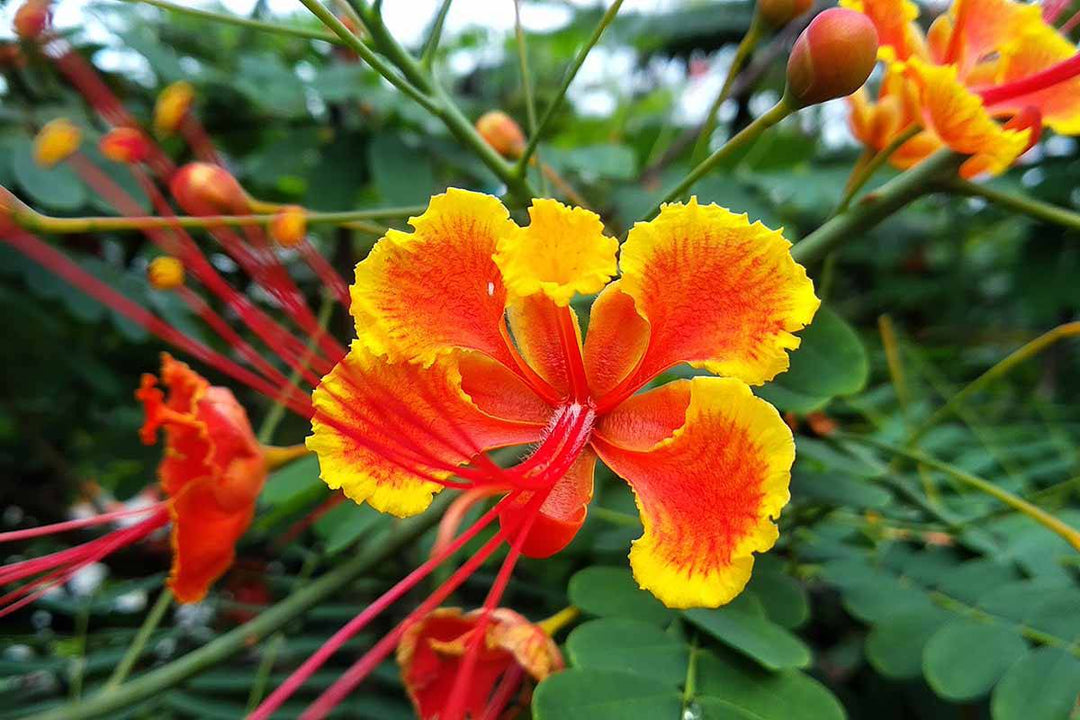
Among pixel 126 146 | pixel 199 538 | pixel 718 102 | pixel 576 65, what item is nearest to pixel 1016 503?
pixel 718 102

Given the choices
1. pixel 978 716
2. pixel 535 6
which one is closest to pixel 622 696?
pixel 978 716

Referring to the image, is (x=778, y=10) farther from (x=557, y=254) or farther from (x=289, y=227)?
(x=289, y=227)

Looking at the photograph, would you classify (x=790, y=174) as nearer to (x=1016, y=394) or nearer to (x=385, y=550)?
(x=1016, y=394)

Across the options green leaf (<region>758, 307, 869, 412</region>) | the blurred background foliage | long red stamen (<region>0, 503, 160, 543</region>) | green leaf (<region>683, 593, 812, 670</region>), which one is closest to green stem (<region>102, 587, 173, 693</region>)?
the blurred background foliage

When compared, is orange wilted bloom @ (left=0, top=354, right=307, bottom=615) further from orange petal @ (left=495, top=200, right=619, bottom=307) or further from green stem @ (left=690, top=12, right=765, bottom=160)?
green stem @ (left=690, top=12, right=765, bottom=160)

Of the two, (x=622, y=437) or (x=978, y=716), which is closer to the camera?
(x=622, y=437)

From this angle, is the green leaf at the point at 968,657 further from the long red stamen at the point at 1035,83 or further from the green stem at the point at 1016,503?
the long red stamen at the point at 1035,83

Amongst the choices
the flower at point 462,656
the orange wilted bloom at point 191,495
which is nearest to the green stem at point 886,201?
the flower at point 462,656
